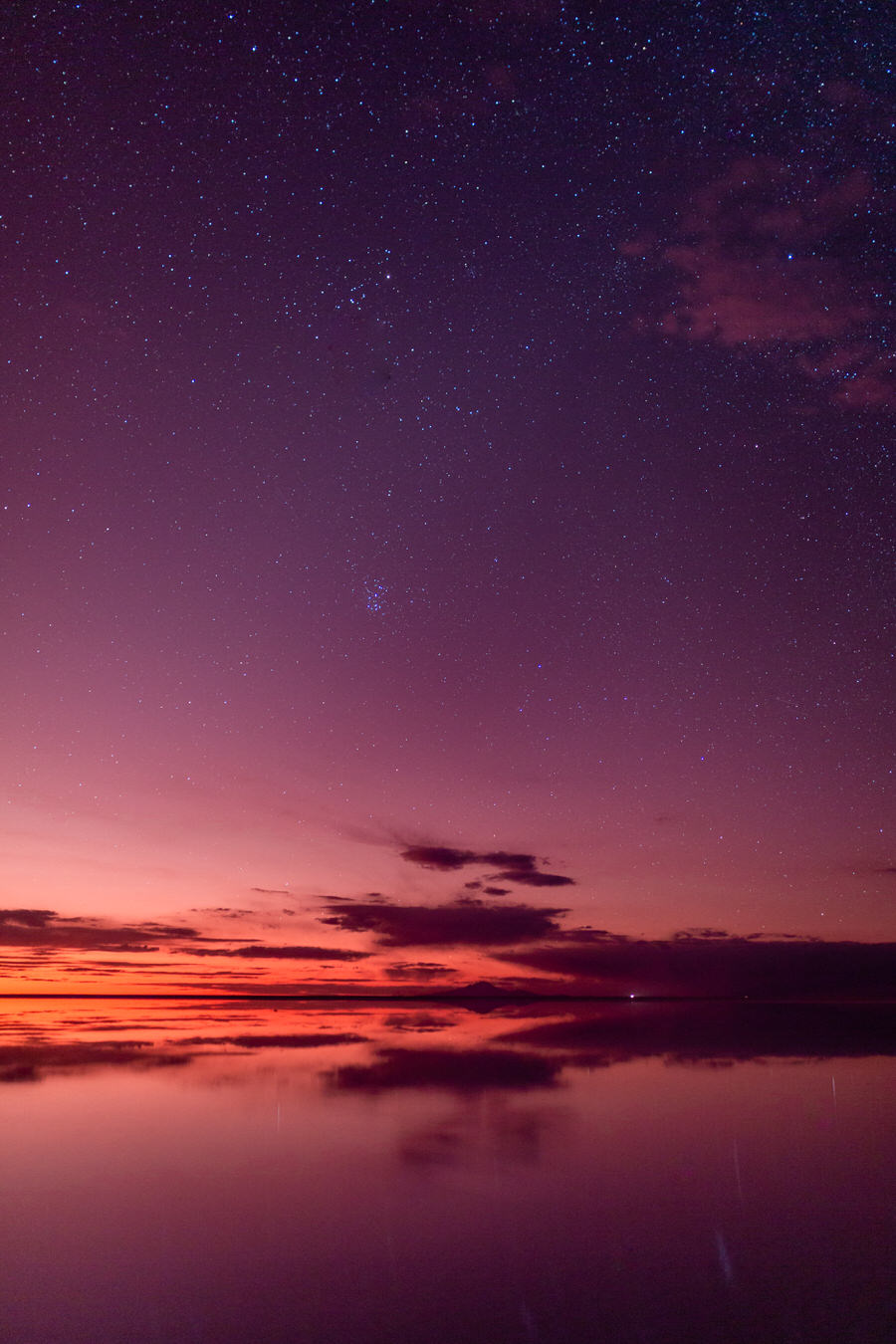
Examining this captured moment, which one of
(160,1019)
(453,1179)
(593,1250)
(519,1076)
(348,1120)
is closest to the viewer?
(593,1250)

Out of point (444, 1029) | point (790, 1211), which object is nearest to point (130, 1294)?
point (790, 1211)

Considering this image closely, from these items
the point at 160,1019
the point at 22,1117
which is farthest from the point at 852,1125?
the point at 160,1019

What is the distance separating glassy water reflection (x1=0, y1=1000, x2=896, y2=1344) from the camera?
5629mm

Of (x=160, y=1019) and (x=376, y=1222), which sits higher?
(x=376, y=1222)

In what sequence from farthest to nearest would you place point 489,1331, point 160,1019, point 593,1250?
point 160,1019 → point 593,1250 → point 489,1331

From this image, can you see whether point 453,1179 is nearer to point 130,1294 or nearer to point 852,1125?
point 130,1294

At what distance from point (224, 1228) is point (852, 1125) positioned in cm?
811

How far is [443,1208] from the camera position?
7.62 metres

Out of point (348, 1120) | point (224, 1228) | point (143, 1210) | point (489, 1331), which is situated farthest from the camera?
point (348, 1120)

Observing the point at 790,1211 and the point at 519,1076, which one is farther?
the point at 519,1076

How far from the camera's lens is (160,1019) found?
3281 cm

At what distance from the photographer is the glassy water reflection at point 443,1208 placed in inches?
222

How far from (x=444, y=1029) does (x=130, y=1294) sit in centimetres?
2386

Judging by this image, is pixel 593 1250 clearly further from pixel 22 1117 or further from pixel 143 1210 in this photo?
pixel 22 1117
